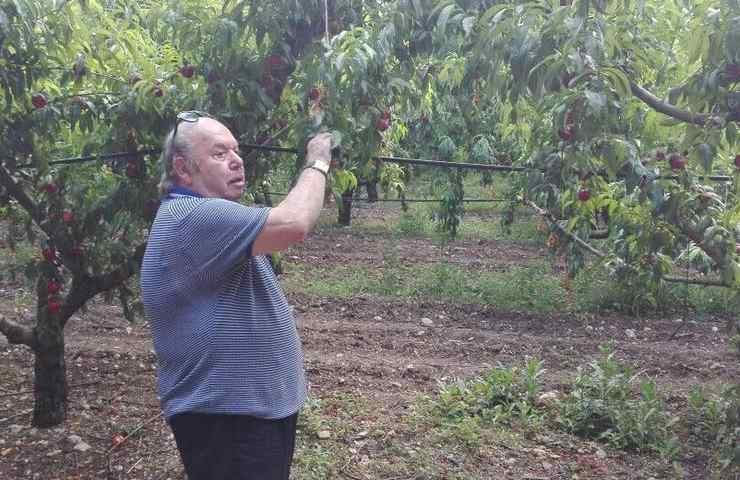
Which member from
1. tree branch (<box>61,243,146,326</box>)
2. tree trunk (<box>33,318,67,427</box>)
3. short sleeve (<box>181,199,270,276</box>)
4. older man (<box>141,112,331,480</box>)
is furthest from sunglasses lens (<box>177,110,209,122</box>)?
tree trunk (<box>33,318,67,427</box>)

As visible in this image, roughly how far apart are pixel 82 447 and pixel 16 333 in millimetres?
675

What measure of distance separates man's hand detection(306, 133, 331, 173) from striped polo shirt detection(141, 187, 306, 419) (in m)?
0.28

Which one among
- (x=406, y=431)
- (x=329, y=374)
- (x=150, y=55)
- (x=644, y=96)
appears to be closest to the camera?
(x=644, y=96)

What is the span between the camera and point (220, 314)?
195 centimetres

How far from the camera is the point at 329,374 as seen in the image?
5.13 metres

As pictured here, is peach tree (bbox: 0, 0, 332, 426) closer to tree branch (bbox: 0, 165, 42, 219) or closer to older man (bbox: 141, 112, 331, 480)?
tree branch (bbox: 0, 165, 42, 219)

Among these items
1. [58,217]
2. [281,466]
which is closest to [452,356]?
[58,217]

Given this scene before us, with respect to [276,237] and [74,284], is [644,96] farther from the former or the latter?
[74,284]

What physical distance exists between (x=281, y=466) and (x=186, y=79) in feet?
5.88

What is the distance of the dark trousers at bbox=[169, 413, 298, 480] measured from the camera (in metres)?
1.97

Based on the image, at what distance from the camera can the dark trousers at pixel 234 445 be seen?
1.97 meters

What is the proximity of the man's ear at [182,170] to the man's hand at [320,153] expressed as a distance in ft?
1.05

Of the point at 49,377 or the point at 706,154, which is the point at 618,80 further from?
the point at 49,377

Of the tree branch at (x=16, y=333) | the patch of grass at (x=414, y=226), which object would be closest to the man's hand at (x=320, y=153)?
the tree branch at (x=16, y=333)
